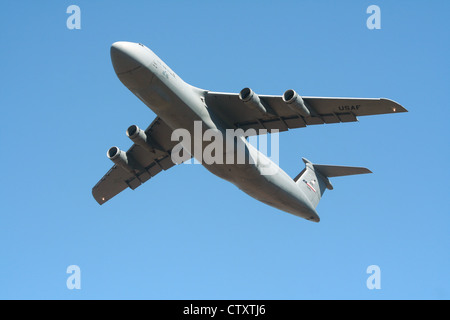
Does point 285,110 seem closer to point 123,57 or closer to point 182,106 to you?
point 182,106

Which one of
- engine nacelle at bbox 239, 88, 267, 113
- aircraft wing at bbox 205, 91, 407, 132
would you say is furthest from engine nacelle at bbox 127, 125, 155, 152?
engine nacelle at bbox 239, 88, 267, 113

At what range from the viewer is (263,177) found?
74.7 feet

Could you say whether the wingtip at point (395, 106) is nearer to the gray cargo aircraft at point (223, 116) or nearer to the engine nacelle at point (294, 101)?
the gray cargo aircraft at point (223, 116)

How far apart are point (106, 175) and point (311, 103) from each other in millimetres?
9986

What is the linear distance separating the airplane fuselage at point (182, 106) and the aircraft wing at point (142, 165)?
2.62 meters

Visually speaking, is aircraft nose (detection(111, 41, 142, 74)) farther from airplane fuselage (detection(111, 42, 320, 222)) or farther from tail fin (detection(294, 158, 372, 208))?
tail fin (detection(294, 158, 372, 208))

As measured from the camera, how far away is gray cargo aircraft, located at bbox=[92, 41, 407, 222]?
20.3m

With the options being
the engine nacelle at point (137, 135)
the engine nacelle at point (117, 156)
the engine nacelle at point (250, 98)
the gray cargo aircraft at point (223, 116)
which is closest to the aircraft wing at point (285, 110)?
the gray cargo aircraft at point (223, 116)

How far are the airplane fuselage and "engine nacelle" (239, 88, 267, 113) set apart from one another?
1.44 meters

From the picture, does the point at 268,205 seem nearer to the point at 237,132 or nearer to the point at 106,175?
the point at 237,132

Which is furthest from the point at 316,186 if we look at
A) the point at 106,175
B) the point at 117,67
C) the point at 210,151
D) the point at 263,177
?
the point at 117,67

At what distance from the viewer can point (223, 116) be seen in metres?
22.4

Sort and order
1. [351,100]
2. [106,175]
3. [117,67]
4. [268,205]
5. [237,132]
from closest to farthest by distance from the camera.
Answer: [117,67] < [351,100] < [237,132] < [268,205] < [106,175]

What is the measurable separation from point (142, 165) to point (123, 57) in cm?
725
